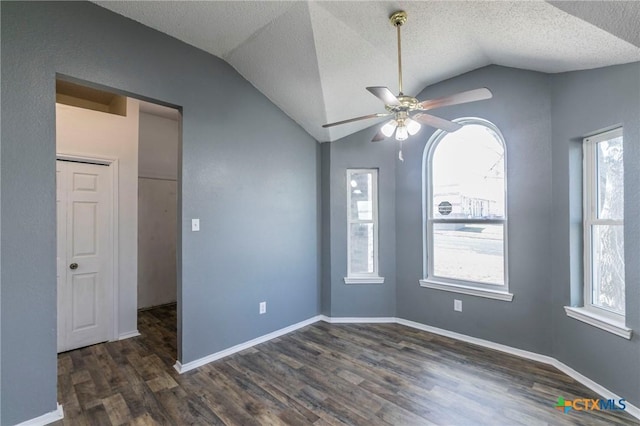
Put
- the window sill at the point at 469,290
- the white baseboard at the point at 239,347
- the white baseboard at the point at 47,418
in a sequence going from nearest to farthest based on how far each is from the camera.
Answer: the white baseboard at the point at 47,418 → the white baseboard at the point at 239,347 → the window sill at the point at 469,290

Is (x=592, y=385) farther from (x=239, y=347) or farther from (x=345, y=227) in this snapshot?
(x=239, y=347)

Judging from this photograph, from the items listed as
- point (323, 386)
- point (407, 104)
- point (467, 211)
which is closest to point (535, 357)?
point (467, 211)

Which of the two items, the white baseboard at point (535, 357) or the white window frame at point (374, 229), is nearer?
the white baseboard at point (535, 357)

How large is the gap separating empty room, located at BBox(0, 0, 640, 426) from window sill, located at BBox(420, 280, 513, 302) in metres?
0.05

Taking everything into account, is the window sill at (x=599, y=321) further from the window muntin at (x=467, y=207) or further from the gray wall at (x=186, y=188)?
the gray wall at (x=186, y=188)

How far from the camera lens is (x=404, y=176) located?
366 cm

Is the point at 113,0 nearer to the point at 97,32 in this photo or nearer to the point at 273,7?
the point at 97,32

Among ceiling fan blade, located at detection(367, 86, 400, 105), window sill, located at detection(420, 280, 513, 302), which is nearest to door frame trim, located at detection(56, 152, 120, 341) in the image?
ceiling fan blade, located at detection(367, 86, 400, 105)

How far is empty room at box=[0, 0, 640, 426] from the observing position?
1959 mm

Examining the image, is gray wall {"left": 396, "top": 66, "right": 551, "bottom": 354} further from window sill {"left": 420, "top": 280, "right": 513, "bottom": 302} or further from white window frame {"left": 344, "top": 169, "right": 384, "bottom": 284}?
white window frame {"left": 344, "top": 169, "right": 384, "bottom": 284}

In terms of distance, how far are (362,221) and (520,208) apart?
1750 mm

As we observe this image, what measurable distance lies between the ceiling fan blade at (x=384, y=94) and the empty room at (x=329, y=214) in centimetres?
2

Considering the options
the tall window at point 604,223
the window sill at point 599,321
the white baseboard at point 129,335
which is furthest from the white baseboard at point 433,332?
the white baseboard at point 129,335

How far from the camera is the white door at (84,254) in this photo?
3.00 m
